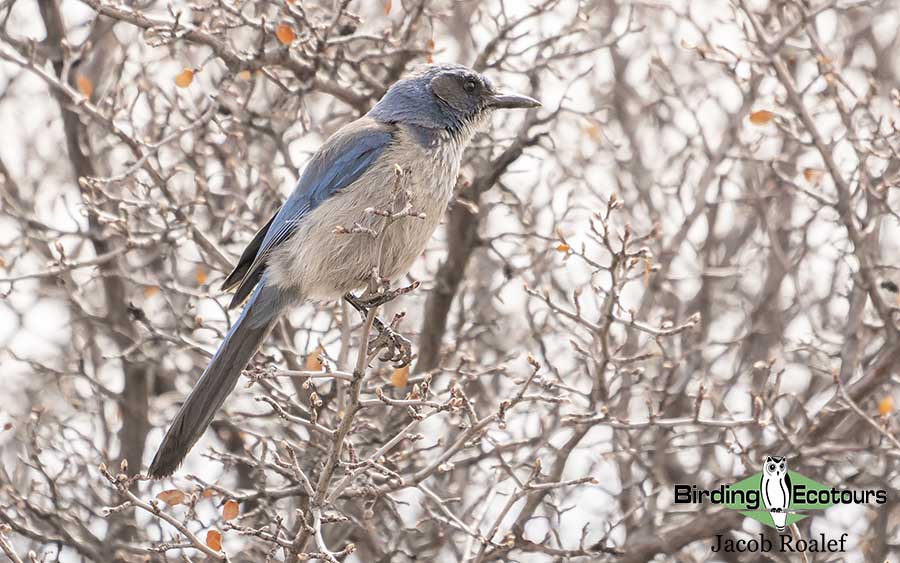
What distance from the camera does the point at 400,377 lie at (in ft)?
18.7

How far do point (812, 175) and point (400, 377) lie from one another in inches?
118

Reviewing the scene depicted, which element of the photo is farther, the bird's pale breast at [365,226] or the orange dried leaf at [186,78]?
the orange dried leaf at [186,78]

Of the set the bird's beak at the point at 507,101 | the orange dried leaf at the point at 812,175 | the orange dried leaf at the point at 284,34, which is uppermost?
the orange dried leaf at the point at 812,175

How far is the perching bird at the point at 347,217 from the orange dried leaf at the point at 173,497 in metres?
0.24

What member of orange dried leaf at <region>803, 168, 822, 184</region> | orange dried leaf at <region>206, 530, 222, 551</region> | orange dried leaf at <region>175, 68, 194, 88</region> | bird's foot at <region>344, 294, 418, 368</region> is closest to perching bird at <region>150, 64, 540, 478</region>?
bird's foot at <region>344, 294, 418, 368</region>

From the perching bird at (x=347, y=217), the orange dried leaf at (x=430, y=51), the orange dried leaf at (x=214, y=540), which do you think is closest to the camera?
the orange dried leaf at (x=214, y=540)

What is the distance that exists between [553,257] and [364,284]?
2.27m

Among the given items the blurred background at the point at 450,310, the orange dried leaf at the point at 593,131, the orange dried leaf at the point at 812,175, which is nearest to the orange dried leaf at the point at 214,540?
the blurred background at the point at 450,310

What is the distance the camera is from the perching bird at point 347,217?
Result: 17.9 feet

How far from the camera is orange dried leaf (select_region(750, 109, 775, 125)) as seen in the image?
6477 millimetres

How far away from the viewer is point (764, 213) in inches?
305

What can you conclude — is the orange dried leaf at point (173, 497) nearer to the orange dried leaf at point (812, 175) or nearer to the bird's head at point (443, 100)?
the bird's head at point (443, 100)

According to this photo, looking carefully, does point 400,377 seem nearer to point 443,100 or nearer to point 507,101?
point 443,100

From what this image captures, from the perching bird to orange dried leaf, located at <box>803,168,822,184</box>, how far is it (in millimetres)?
1931
